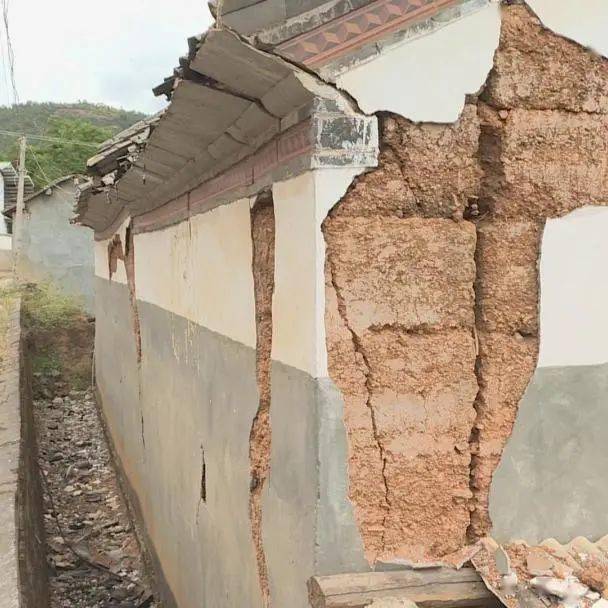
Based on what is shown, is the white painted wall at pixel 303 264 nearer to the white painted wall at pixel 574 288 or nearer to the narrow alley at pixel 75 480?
the white painted wall at pixel 574 288

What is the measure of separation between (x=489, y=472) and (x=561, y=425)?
0.34m

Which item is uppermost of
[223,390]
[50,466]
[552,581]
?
[223,390]

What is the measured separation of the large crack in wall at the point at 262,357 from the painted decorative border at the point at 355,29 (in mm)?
821

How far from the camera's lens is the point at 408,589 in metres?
2.53

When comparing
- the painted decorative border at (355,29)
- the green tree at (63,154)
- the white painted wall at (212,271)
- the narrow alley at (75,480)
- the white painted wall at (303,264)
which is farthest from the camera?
the green tree at (63,154)

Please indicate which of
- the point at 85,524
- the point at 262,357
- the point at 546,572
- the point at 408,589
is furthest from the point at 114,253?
the point at 546,572

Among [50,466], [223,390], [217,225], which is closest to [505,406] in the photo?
[223,390]

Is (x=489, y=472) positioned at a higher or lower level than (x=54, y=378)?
higher

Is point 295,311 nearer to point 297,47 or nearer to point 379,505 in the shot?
point 379,505

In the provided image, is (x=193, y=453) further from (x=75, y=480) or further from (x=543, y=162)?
(x=75, y=480)

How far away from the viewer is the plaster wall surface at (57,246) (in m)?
19.8

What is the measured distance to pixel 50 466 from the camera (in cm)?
993

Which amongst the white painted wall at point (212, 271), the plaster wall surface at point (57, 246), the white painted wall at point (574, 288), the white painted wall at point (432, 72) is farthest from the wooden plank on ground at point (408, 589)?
the plaster wall surface at point (57, 246)

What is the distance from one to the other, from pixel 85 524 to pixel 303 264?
256 inches
